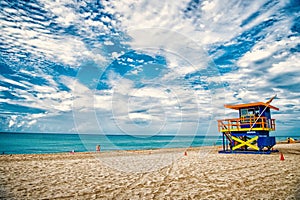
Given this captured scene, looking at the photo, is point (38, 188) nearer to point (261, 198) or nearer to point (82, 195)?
point (82, 195)

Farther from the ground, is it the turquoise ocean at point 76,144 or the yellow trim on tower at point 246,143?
the yellow trim on tower at point 246,143

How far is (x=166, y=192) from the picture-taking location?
21.7 ft

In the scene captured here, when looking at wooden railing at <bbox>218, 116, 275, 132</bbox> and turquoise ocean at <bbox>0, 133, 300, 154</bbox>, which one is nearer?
wooden railing at <bbox>218, 116, 275, 132</bbox>

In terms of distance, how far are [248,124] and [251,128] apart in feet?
2.33

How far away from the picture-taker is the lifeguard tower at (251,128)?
18016 millimetres

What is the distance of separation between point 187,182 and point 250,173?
10.9ft

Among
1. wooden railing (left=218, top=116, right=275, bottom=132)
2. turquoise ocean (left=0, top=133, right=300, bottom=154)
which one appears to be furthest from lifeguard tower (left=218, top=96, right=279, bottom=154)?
turquoise ocean (left=0, top=133, right=300, bottom=154)

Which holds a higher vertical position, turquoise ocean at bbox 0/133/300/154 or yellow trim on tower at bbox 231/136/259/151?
yellow trim on tower at bbox 231/136/259/151

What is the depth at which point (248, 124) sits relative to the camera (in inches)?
748

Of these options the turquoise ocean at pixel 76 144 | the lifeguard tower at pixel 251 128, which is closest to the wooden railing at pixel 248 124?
the lifeguard tower at pixel 251 128

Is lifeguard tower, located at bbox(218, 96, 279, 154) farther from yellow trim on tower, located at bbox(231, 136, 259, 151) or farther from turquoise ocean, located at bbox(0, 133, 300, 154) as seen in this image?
turquoise ocean, located at bbox(0, 133, 300, 154)

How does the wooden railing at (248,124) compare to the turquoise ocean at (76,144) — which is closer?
the wooden railing at (248,124)

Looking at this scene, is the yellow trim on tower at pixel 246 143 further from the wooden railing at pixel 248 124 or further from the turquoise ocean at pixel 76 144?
the turquoise ocean at pixel 76 144

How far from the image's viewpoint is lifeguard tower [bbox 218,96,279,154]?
18.0 metres
